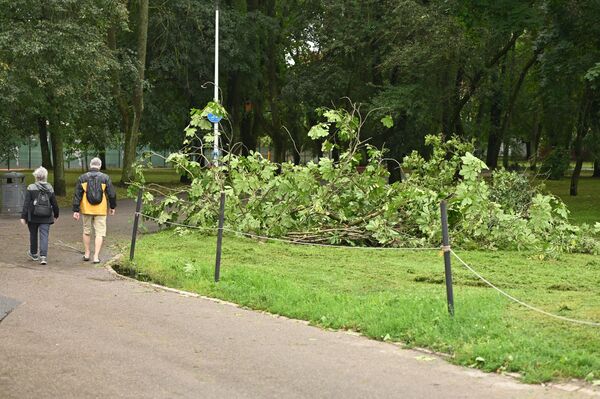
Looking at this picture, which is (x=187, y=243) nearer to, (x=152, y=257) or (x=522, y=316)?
(x=152, y=257)

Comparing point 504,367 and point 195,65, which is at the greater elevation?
point 195,65

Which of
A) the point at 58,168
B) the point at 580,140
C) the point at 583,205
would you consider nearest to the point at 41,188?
the point at 58,168

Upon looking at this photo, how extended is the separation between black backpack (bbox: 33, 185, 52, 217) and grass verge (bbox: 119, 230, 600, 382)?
1580 millimetres

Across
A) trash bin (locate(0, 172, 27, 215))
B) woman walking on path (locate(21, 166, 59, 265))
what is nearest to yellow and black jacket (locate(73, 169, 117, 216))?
woman walking on path (locate(21, 166, 59, 265))

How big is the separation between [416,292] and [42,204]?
6.57m

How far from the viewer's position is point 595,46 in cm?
2575

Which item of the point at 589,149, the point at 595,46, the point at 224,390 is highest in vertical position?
the point at 595,46

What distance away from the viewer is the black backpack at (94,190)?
12977mm

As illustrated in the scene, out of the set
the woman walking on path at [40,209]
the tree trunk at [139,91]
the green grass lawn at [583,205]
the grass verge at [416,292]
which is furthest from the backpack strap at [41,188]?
the tree trunk at [139,91]

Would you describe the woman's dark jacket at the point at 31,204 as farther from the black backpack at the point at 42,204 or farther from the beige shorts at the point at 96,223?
the beige shorts at the point at 96,223

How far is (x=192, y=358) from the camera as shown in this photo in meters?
7.07

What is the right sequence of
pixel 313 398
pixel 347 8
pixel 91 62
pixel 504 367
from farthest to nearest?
1. pixel 347 8
2. pixel 91 62
3. pixel 504 367
4. pixel 313 398

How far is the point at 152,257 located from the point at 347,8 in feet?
81.1

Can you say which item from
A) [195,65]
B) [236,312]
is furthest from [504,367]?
[195,65]
